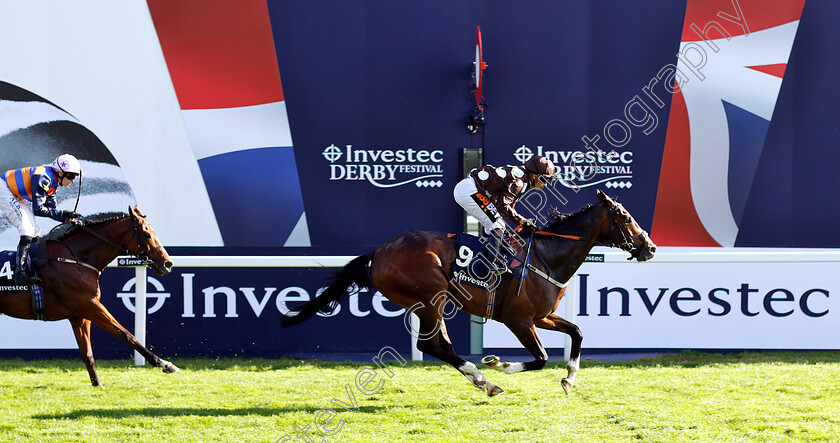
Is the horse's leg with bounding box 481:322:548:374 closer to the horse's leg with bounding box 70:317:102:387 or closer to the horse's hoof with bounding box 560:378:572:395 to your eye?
the horse's hoof with bounding box 560:378:572:395

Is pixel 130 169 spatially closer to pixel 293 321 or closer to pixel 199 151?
pixel 199 151

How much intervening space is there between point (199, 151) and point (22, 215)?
74.7 inches

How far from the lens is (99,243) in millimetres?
5582

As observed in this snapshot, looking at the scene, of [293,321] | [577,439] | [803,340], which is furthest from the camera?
[803,340]

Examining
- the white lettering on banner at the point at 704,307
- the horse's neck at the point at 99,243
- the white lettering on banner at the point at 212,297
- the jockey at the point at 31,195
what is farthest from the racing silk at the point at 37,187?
the white lettering on banner at the point at 704,307

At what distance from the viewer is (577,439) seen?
4.14m

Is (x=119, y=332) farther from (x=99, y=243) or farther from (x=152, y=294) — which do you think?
(x=152, y=294)

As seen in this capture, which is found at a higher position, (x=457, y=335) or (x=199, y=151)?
(x=199, y=151)

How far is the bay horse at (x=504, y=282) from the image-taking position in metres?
5.11

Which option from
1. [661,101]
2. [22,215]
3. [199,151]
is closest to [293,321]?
[22,215]

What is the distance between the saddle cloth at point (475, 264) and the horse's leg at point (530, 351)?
1.13 feet

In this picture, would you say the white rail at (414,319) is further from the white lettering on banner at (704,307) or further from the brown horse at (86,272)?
the brown horse at (86,272)

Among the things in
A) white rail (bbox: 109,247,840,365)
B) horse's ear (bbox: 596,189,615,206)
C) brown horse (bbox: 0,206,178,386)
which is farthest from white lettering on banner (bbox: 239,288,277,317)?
horse's ear (bbox: 596,189,615,206)

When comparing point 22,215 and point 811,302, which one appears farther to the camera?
point 811,302
